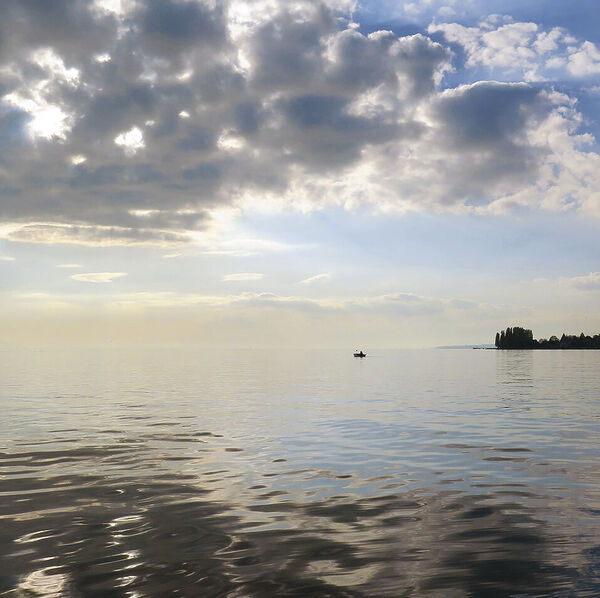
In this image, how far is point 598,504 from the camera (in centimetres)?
1411

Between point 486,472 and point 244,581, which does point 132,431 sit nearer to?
point 486,472

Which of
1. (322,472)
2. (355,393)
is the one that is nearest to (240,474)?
(322,472)

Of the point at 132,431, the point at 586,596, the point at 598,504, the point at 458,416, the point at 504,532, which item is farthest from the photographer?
the point at 458,416

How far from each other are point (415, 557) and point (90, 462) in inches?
529

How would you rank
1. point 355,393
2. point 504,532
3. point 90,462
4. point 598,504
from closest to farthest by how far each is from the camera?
point 504,532, point 598,504, point 90,462, point 355,393

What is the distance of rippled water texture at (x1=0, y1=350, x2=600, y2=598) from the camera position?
30.1 ft

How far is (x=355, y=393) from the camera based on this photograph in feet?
172

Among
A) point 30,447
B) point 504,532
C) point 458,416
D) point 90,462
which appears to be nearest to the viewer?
point 504,532

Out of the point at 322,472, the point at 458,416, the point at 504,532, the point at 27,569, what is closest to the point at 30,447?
the point at 322,472

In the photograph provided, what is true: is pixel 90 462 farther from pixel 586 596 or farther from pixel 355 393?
pixel 355 393

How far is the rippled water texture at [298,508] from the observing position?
9180mm

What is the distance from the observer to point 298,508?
13711 mm

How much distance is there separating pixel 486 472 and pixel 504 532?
263 inches

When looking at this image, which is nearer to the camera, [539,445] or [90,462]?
[90,462]
